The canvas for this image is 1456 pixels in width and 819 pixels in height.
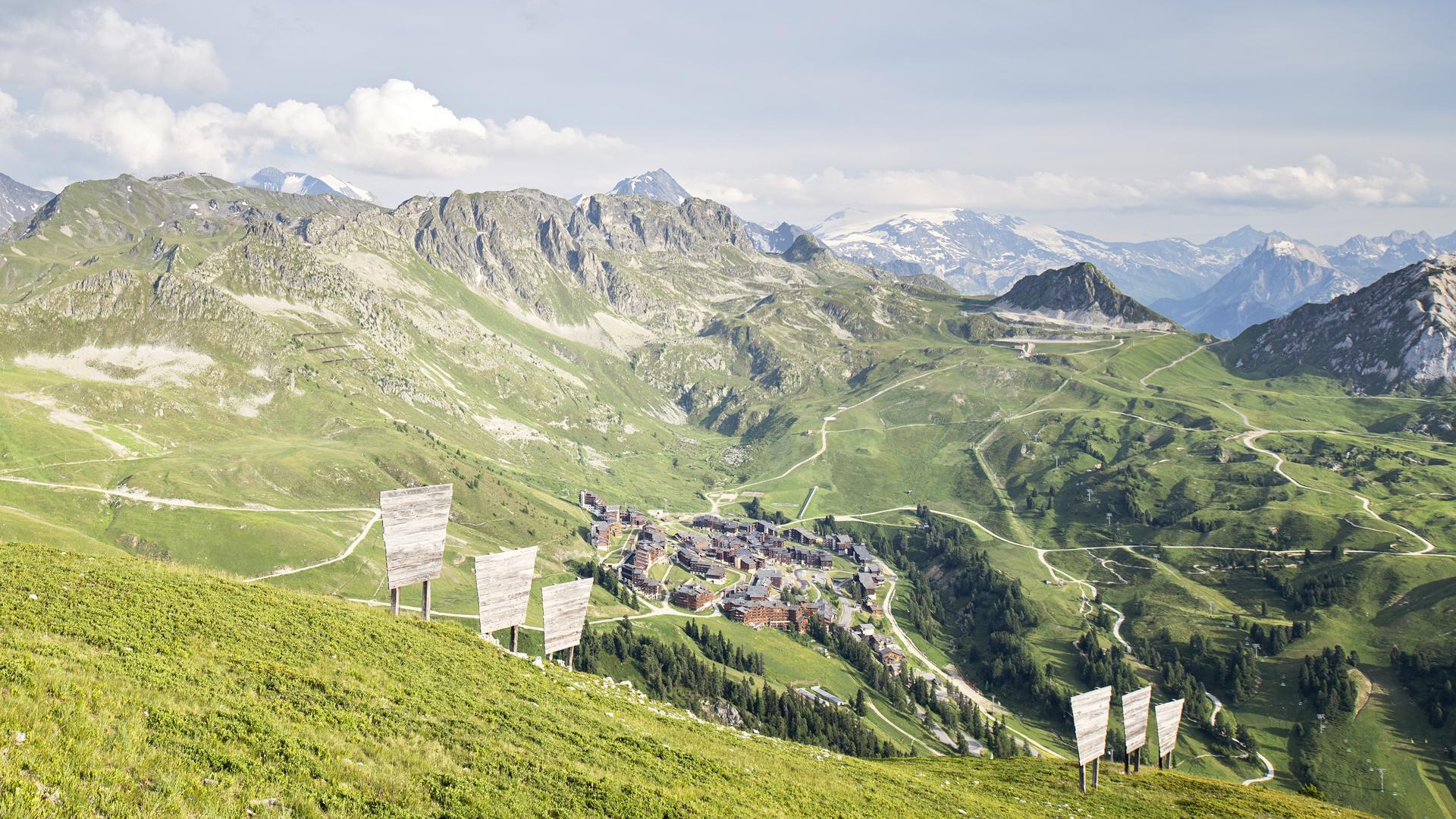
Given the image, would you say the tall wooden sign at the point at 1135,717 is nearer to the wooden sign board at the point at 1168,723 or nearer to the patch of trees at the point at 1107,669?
the wooden sign board at the point at 1168,723

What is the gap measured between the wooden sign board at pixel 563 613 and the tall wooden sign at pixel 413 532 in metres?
9.80

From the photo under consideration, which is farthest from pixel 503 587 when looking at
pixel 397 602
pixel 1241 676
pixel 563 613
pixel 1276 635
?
pixel 1276 635

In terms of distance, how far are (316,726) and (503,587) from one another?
27.0 meters

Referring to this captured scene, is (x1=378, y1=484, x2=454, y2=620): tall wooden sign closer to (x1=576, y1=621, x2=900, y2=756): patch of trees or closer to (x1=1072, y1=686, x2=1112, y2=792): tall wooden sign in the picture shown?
(x1=1072, y1=686, x2=1112, y2=792): tall wooden sign

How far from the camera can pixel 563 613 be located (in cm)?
6006

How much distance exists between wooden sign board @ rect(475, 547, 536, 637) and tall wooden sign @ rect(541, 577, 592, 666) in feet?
8.32

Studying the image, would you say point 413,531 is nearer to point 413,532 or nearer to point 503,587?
point 413,532

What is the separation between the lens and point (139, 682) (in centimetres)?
2736

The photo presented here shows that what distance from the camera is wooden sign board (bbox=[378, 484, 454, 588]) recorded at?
50375mm

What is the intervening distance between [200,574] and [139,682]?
22.3m

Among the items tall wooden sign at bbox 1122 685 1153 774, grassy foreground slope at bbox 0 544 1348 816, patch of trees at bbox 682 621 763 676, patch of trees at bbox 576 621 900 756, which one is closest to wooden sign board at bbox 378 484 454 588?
grassy foreground slope at bbox 0 544 1348 816

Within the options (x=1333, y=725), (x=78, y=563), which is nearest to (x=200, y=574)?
(x=78, y=563)

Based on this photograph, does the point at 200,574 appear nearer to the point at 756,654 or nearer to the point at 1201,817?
the point at 1201,817

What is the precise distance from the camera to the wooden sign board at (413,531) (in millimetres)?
50375
